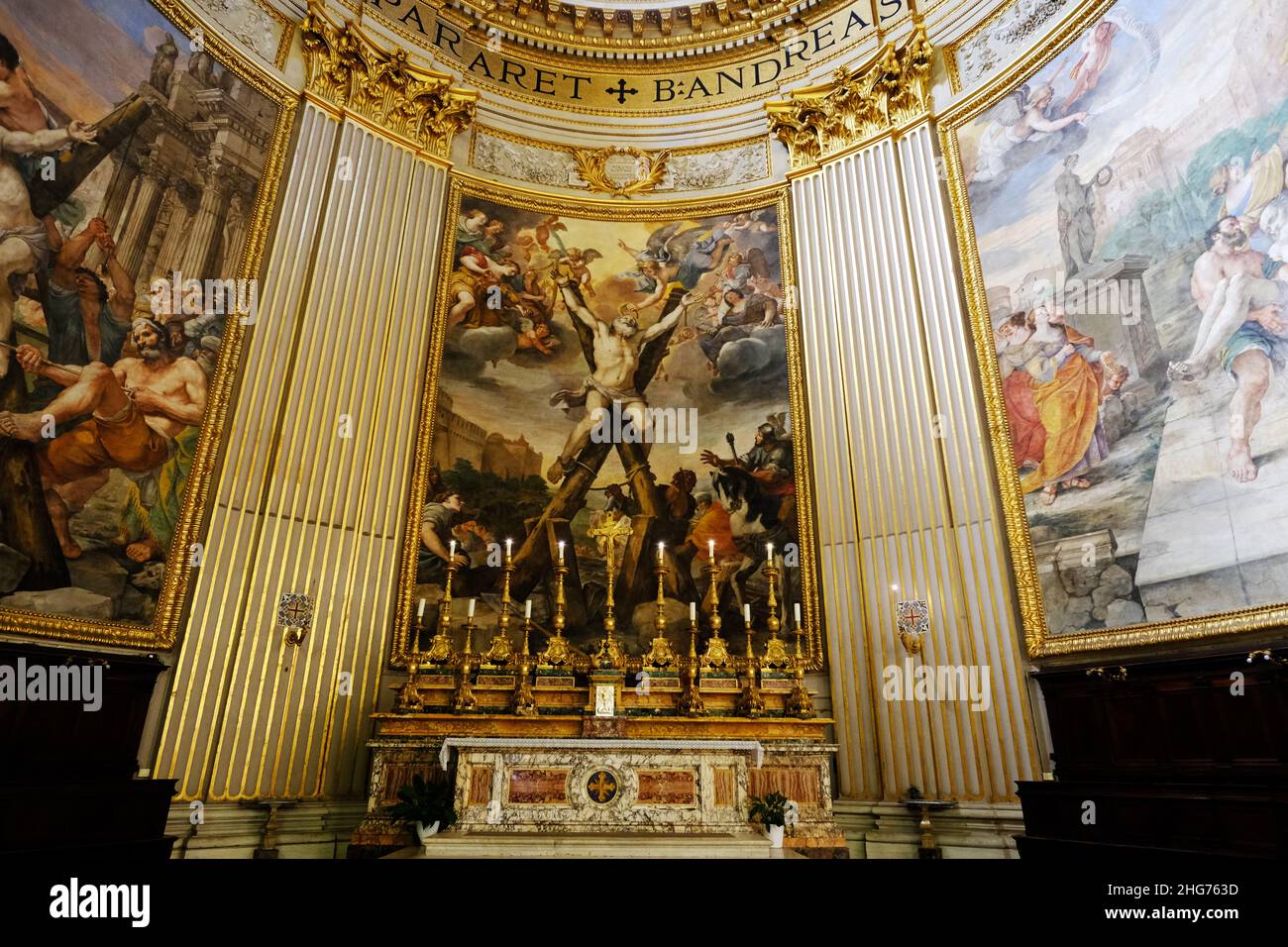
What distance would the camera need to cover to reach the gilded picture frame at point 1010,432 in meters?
5.94

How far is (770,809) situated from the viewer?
6.32 metres

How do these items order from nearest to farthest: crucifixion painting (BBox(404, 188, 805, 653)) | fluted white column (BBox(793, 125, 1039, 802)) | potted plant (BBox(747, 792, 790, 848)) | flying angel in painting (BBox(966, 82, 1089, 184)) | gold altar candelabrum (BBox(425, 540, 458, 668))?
1. potted plant (BBox(747, 792, 790, 848))
2. gold altar candelabrum (BBox(425, 540, 458, 668))
3. fluted white column (BBox(793, 125, 1039, 802))
4. flying angel in painting (BBox(966, 82, 1089, 184))
5. crucifixion painting (BBox(404, 188, 805, 653))

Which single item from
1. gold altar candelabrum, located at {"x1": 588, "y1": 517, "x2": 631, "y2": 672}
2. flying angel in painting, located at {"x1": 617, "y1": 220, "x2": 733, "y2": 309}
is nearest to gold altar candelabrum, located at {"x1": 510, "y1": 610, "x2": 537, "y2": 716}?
gold altar candelabrum, located at {"x1": 588, "y1": 517, "x2": 631, "y2": 672}

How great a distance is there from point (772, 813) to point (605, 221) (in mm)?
8289

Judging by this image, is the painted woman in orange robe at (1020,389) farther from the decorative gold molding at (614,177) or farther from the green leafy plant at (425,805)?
the green leafy plant at (425,805)

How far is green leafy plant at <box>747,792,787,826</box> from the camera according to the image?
6.23 metres

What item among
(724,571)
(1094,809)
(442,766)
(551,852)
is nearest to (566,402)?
(724,571)

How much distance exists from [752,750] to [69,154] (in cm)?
818

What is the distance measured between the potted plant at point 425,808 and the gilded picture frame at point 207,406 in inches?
107

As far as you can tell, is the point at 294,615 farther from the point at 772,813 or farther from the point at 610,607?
the point at 772,813

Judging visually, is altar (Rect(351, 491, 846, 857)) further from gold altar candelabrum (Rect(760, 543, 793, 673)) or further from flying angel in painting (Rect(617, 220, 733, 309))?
flying angel in painting (Rect(617, 220, 733, 309))

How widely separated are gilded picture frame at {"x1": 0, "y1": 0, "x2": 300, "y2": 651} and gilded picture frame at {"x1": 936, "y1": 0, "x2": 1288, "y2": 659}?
797cm
